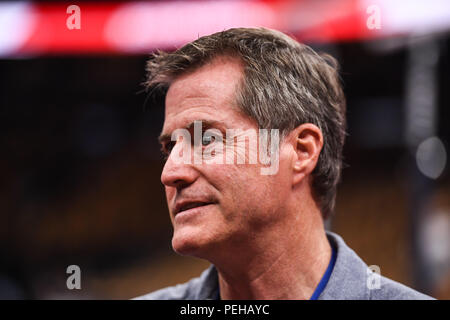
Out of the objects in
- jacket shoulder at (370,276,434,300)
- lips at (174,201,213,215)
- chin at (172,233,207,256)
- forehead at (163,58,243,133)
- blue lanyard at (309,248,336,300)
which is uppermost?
forehead at (163,58,243,133)

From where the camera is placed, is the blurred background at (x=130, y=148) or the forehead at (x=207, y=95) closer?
the forehead at (x=207, y=95)

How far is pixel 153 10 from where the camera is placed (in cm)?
202

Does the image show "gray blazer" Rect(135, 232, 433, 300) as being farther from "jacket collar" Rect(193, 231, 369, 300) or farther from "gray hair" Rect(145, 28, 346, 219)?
"gray hair" Rect(145, 28, 346, 219)

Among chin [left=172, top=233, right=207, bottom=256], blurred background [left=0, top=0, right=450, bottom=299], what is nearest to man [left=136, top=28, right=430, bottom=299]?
chin [left=172, top=233, right=207, bottom=256]

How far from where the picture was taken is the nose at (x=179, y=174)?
91 cm

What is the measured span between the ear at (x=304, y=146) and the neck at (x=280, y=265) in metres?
0.07

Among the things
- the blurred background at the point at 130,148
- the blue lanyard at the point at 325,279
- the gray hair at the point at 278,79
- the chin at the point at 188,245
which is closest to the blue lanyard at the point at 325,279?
the blue lanyard at the point at 325,279

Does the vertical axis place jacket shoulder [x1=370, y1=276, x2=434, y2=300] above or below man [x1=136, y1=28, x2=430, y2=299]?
below

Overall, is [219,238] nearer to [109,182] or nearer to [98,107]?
[109,182]

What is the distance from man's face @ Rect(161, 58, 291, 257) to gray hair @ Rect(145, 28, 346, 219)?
2cm

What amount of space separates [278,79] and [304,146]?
0.13 metres

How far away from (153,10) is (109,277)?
1.04 meters

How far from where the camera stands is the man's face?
Answer: 902 millimetres

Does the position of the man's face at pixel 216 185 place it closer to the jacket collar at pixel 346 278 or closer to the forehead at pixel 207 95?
the forehead at pixel 207 95
